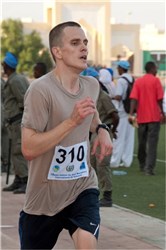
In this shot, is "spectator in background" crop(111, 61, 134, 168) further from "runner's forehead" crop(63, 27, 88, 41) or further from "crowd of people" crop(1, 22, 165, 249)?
"runner's forehead" crop(63, 27, 88, 41)

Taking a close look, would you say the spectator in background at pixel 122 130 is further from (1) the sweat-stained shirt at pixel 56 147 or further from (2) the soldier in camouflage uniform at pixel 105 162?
(1) the sweat-stained shirt at pixel 56 147

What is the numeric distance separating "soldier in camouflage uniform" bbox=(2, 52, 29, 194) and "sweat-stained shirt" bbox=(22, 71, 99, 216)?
18.0 feet

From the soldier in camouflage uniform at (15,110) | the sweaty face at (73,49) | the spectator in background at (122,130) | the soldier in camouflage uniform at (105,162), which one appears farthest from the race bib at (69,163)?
the spectator in background at (122,130)

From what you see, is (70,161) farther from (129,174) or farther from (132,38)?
Result: (132,38)

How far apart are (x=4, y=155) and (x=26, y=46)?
228ft

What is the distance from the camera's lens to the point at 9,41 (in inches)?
3226

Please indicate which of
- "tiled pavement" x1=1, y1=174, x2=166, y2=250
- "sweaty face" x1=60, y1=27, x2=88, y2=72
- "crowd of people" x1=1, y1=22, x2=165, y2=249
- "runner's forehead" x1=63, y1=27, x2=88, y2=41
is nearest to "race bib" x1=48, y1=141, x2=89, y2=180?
"crowd of people" x1=1, y1=22, x2=165, y2=249

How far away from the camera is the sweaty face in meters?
4.96

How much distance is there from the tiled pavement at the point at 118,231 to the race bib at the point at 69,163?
2.42 m

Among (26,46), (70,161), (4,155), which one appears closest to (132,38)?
(26,46)

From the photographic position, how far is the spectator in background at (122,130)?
44.0ft

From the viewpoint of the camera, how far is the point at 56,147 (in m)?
4.89

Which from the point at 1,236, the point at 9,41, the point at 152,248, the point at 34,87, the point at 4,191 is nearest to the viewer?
the point at 34,87

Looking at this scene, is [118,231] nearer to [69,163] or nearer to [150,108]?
[69,163]
